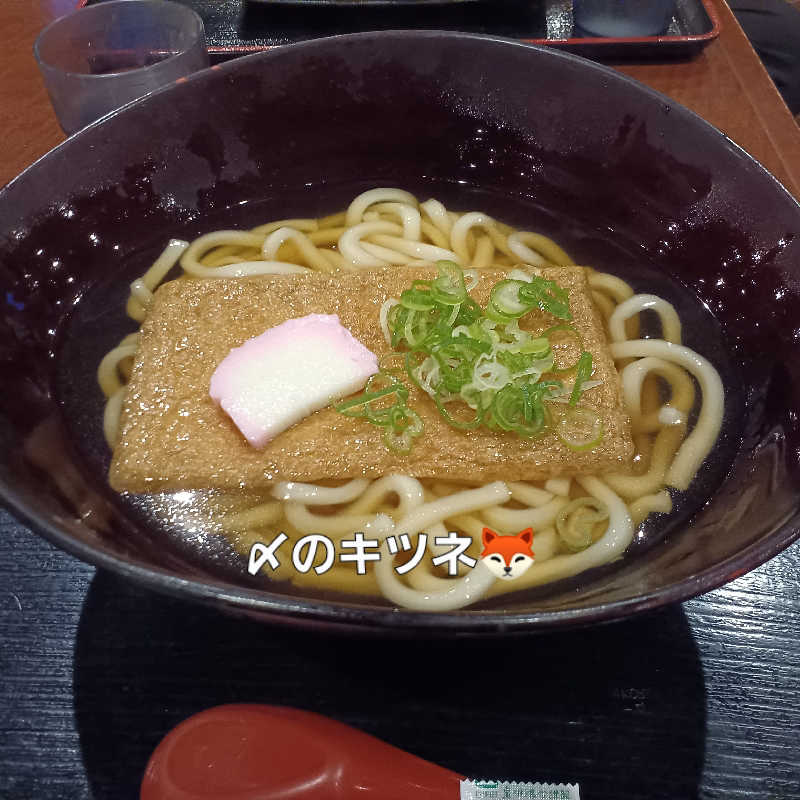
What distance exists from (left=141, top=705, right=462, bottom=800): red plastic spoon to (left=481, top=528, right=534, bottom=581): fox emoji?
398 mm

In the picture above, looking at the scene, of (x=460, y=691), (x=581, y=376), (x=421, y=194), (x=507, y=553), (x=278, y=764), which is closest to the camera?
(x=278, y=764)

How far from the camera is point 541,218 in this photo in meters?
2.08

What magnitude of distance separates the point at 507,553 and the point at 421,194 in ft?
4.13

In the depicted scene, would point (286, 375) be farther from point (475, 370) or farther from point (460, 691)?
point (460, 691)

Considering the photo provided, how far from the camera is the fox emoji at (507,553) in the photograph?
1.40m

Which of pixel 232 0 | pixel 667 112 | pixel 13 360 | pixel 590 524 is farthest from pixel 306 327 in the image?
pixel 232 0

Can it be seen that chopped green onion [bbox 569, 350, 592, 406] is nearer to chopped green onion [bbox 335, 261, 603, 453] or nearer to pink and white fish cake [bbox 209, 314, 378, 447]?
chopped green onion [bbox 335, 261, 603, 453]

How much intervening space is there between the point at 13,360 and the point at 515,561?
121 centimetres

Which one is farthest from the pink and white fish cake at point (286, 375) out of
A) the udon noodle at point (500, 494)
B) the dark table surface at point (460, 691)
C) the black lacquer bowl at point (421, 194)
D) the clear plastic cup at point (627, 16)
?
the clear plastic cup at point (627, 16)

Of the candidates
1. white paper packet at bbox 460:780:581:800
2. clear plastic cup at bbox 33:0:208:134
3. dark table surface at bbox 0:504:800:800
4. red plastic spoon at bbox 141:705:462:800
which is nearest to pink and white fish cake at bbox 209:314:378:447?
dark table surface at bbox 0:504:800:800

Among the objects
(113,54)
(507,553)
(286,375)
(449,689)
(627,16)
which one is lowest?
(449,689)

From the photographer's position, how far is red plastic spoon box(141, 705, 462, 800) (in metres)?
1.09

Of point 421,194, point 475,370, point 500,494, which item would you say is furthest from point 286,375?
point 421,194

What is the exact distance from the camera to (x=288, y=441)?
152cm
